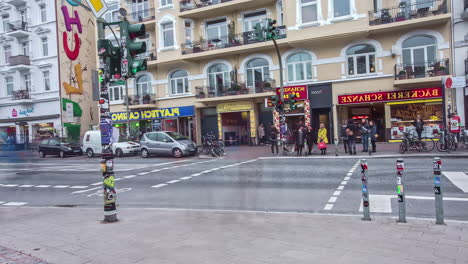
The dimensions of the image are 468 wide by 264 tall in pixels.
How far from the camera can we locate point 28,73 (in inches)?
1337

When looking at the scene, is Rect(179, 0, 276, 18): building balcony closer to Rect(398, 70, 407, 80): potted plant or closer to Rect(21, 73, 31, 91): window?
Rect(398, 70, 407, 80): potted plant

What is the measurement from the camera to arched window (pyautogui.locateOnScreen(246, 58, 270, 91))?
84.3 ft

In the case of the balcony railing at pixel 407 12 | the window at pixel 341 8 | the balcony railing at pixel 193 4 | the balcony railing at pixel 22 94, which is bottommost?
the balcony railing at pixel 22 94

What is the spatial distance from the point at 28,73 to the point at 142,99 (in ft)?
42.5

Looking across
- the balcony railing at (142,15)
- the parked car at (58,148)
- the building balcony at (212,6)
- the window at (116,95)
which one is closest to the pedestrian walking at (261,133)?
the building balcony at (212,6)

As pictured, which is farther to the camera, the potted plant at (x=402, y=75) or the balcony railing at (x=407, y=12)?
the potted plant at (x=402, y=75)

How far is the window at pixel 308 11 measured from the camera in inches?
904

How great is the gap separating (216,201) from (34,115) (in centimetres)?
3096

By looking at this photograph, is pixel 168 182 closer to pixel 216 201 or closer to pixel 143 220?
pixel 216 201

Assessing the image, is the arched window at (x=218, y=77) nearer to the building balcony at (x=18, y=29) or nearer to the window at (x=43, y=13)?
the window at (x=43, y=13)

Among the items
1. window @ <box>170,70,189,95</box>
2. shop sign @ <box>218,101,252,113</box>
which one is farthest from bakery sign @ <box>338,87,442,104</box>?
window @ <box>170,70,189,95</box>

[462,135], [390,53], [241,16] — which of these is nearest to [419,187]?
[462,135]

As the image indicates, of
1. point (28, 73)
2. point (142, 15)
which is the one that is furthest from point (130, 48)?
point (28, 73)

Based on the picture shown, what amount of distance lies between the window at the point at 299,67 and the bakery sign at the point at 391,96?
9.46 feet
